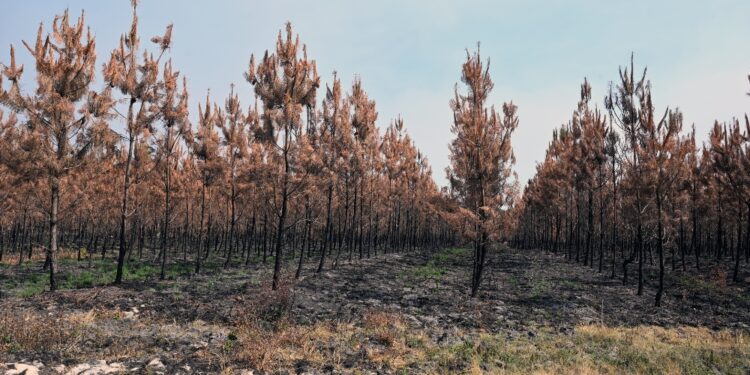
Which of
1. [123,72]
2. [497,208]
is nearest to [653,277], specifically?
[497,208]

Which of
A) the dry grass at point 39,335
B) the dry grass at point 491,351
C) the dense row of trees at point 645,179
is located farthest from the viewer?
the dense row of trees at point 645,179

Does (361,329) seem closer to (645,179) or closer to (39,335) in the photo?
(39,335)

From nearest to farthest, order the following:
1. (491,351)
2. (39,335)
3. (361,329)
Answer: (39,335), (491,351), (361,329)

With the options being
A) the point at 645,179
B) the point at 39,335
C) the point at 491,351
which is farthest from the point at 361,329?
the point at 645,179

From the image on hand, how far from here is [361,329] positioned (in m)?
12.7

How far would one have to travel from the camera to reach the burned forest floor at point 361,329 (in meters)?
9.34

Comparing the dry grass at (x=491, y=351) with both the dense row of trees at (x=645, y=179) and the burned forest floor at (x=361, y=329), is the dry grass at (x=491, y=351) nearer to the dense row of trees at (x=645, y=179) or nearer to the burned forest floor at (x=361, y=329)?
the burned forest floor at (x=361, y=329)

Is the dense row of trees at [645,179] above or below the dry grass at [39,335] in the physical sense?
above

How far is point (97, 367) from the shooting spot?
8.30 m

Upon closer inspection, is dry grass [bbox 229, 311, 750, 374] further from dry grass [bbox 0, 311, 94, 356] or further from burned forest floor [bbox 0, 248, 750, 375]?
dry grass [bbox 0, 311, 94, 356]

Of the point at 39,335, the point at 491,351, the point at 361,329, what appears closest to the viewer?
the point at 39,335

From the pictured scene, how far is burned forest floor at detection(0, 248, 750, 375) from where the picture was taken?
9.34 m

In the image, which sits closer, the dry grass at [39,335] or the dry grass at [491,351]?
the dry grass at [39,335]

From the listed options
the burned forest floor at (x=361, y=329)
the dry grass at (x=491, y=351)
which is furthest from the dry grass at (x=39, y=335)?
the dry grass at (x=491, y=351)
